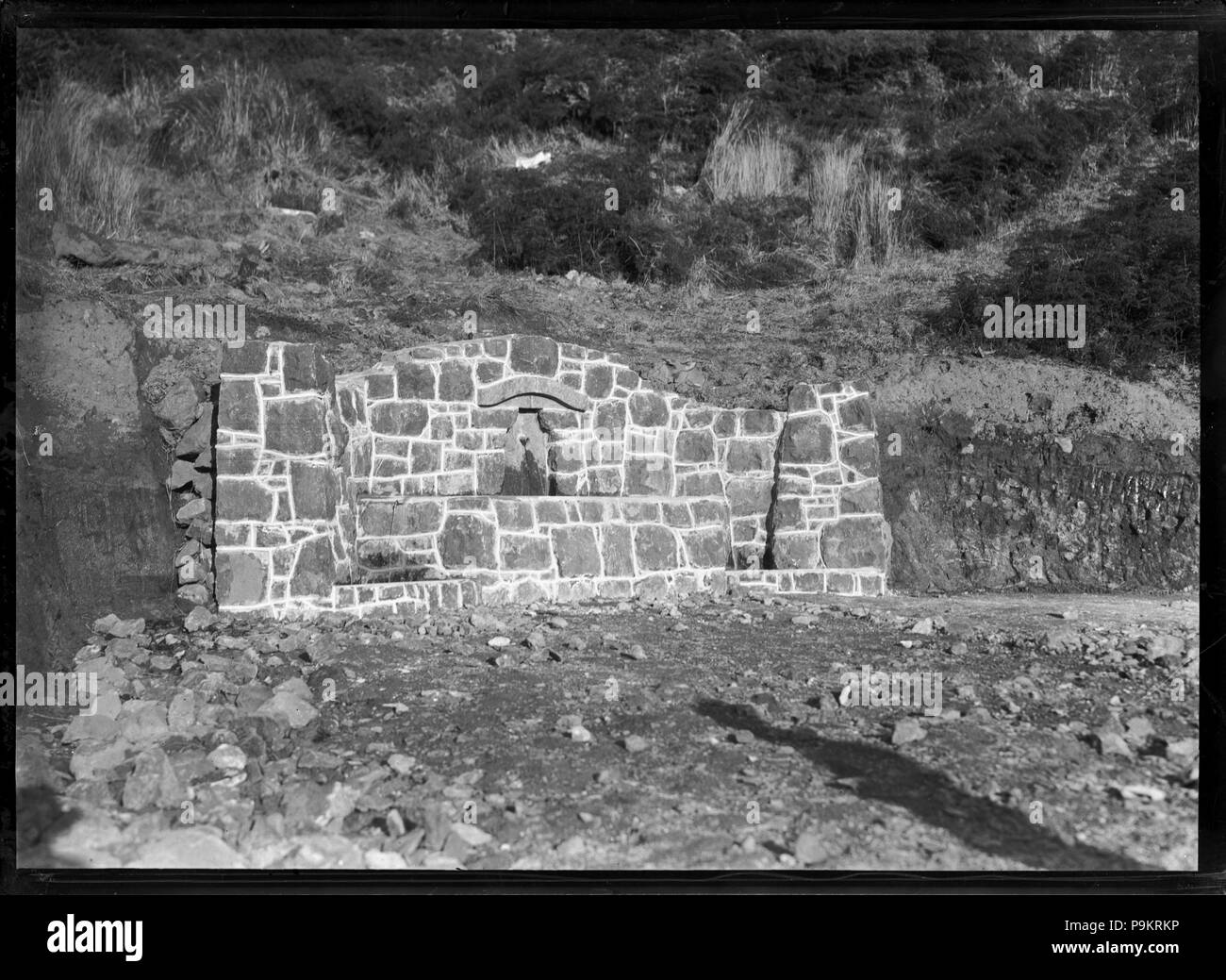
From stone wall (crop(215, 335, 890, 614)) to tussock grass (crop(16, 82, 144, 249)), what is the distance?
575 centimetres

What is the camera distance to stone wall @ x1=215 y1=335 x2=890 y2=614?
27.9 feet

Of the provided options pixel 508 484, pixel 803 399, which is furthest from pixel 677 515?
pixel 803 399

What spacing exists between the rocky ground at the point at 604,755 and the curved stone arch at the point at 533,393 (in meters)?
3.23

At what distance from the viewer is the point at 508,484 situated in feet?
35.1

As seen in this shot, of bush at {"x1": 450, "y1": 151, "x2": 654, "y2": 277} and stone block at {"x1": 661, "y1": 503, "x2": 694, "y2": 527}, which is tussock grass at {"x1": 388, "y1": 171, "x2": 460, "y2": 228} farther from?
stone block at {"x1": 661, "y1": 503, "x2": 694, "y2": 527}

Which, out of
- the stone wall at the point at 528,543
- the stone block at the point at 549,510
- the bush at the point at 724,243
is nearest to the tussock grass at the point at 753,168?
the bush at the point at 724,243

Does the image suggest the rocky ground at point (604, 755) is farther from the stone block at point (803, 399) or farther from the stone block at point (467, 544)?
the stone block at point (803, 399)

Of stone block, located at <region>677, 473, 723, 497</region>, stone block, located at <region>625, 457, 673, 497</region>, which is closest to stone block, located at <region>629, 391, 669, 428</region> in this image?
stone block, located at <region>625, 457, 673, 497</region>

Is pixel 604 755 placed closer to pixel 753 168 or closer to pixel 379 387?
pixel 379 387

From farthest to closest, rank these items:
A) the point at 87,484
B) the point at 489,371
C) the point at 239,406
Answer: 1. the point at 489,371
2. the point at 87,484
3. the point at 239,406

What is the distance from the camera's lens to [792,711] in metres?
6.38

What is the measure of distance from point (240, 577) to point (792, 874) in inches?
196

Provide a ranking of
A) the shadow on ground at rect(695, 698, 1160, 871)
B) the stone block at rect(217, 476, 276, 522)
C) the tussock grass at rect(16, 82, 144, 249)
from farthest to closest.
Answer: the tussock grass at rect(16, 82, 144, 249), the stone block at rect(217, 476, 276, 522), the shadow on ground at rect(695, 698, 1160, 871)

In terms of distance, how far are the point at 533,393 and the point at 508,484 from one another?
0.91 metres
